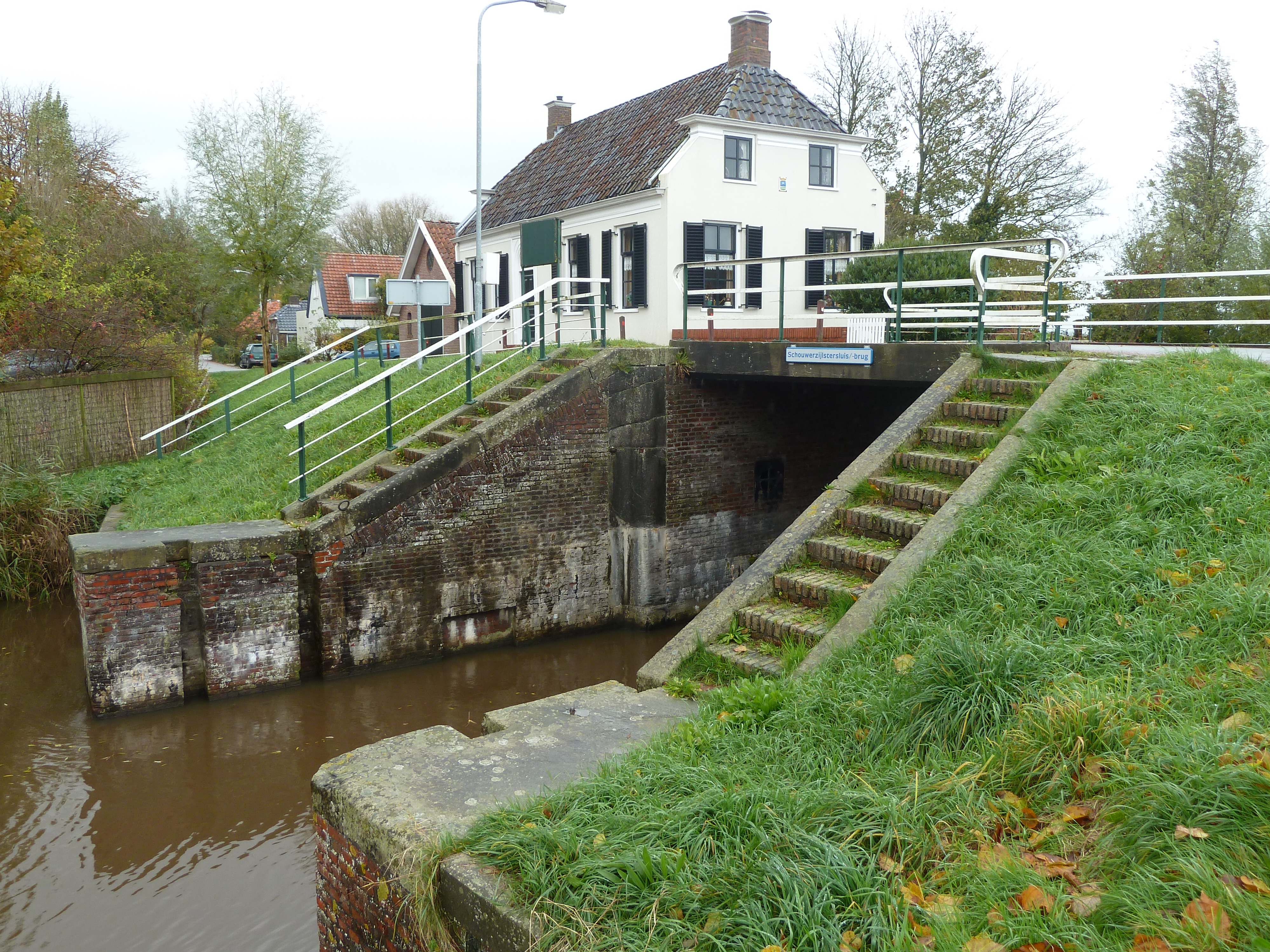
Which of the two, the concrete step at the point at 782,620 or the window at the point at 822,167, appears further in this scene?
the window at the point at 822,167

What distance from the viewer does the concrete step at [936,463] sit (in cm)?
709

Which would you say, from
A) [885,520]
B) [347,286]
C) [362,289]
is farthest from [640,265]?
[347,286]

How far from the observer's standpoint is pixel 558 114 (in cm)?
2716

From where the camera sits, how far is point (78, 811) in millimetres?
7562

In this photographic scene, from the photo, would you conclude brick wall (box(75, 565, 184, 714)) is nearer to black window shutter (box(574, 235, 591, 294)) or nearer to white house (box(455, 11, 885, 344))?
white house (box(455, 11, 885, 344))

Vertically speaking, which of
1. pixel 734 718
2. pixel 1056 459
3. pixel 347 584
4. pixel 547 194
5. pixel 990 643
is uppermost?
pixel 547 194

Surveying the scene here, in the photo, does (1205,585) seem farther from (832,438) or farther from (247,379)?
(247,379)

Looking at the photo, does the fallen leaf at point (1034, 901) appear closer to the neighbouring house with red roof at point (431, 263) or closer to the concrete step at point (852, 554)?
the concrete step at point (852, 554)

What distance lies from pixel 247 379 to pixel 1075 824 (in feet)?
99.3

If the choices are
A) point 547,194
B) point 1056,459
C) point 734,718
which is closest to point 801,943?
point 734,718

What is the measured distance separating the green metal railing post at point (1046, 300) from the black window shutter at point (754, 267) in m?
10.2

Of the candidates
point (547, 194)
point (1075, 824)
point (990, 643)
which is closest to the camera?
point (1075, 824)

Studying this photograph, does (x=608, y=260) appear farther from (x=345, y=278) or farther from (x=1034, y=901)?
(x=345, y=278)

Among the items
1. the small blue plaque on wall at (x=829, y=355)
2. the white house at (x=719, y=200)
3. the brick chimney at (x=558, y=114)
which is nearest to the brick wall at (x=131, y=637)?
the small blue plaque on wall at (x=829, y=355)
